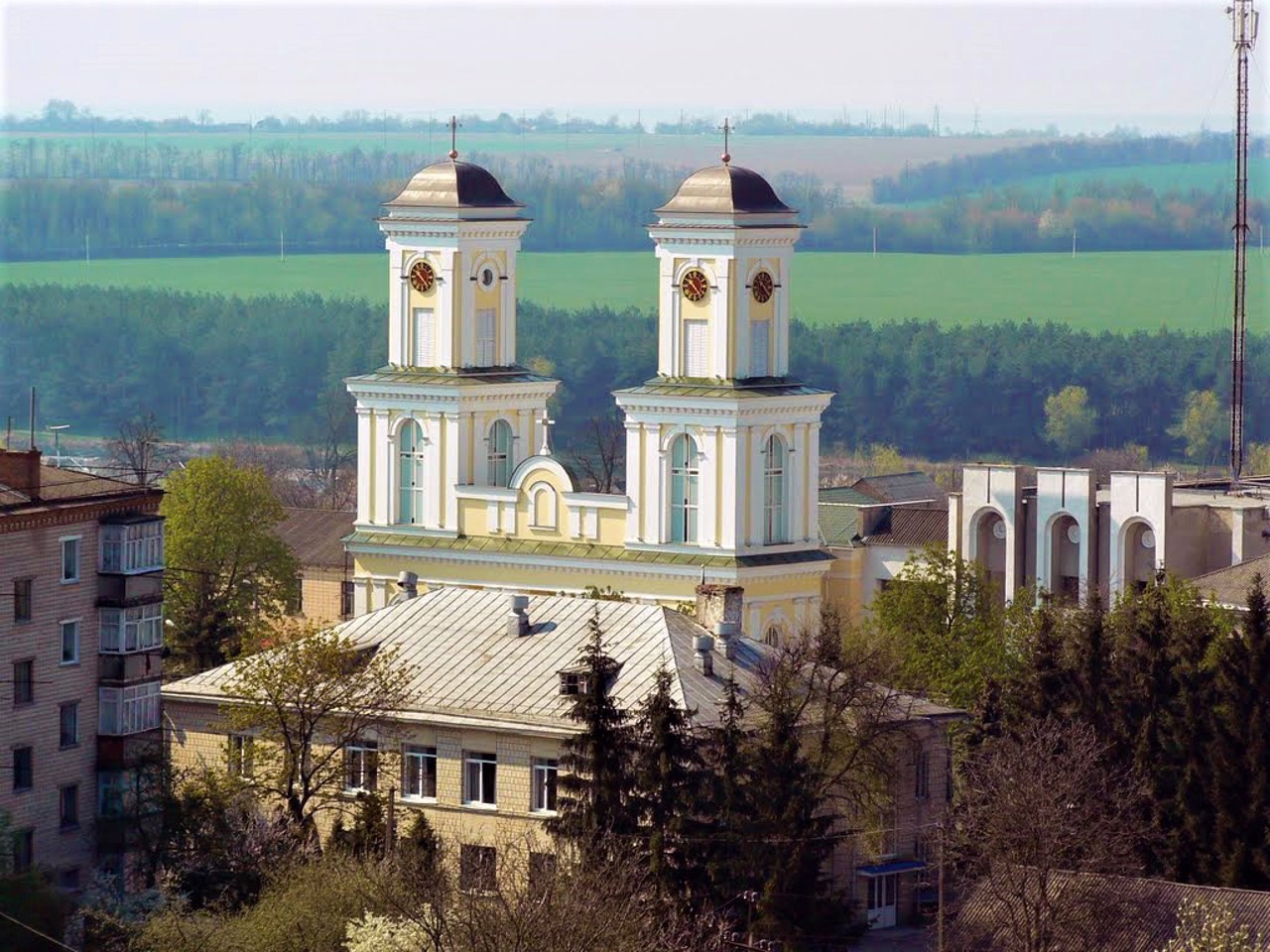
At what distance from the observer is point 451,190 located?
81.1 m

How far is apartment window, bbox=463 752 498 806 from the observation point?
55969 mm

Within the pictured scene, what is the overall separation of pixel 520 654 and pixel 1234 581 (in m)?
19.4

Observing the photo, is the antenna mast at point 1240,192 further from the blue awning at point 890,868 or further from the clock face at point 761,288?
the blue awning at point 890,868

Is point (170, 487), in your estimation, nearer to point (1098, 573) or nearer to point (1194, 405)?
point (1098, 573)

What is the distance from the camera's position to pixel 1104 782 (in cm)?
5534

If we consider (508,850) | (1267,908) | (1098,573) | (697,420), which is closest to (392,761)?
(508,850)

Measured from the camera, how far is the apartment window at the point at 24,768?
53750 millimetres

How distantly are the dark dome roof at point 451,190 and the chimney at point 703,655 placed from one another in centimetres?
2439

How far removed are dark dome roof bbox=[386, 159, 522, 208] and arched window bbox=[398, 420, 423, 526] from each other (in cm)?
438

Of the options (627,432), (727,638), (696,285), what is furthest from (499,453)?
(727,638)

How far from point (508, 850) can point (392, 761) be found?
4.75 meters

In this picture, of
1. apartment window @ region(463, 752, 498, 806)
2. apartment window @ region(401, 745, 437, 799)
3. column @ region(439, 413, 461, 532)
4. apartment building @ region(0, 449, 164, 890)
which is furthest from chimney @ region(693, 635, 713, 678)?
column @ region(439, 413, 461, 532)

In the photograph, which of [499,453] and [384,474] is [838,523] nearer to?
[499,453]

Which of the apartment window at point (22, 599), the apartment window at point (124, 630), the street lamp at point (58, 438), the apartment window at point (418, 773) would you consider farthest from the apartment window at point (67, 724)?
the street lamp at point (58, 438)
